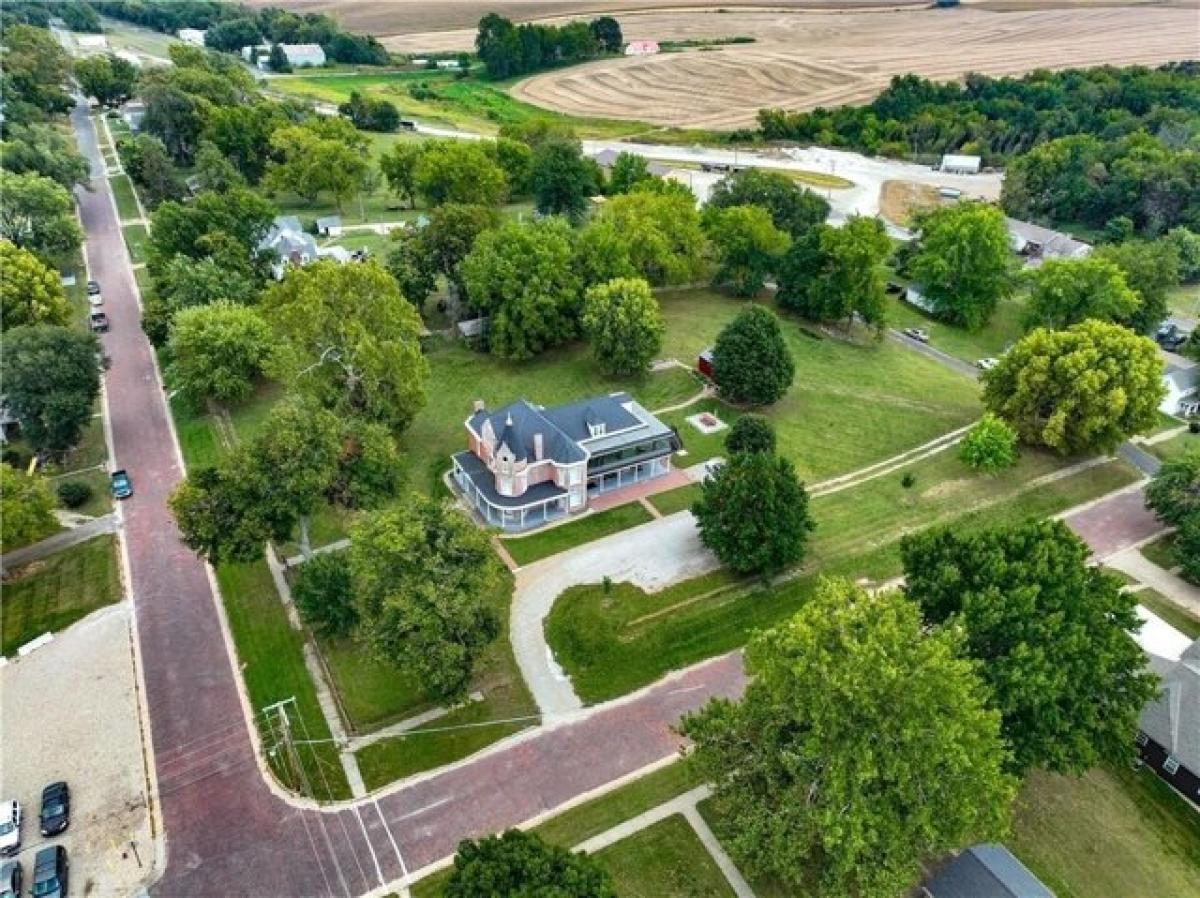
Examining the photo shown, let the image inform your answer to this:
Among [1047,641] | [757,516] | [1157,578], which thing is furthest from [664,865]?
[1157,578]

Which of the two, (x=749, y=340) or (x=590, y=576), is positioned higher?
(x=749, y=340)

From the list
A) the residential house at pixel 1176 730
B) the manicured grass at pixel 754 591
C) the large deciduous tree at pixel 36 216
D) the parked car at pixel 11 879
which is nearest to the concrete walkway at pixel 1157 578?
the manicured grass at pixel 754 591

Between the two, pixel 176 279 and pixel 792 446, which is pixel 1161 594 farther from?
pixel 176 279

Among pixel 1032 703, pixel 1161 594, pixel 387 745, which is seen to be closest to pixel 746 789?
pixel 1032 703

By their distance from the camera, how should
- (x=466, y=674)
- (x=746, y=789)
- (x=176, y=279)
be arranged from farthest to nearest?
(x=176, y=279) < (x=466, y=674) < (x=746, y=789)

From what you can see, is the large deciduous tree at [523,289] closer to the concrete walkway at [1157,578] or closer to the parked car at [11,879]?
the concrete walkway at [1157,578]

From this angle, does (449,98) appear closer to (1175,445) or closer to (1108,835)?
(1175,445)
